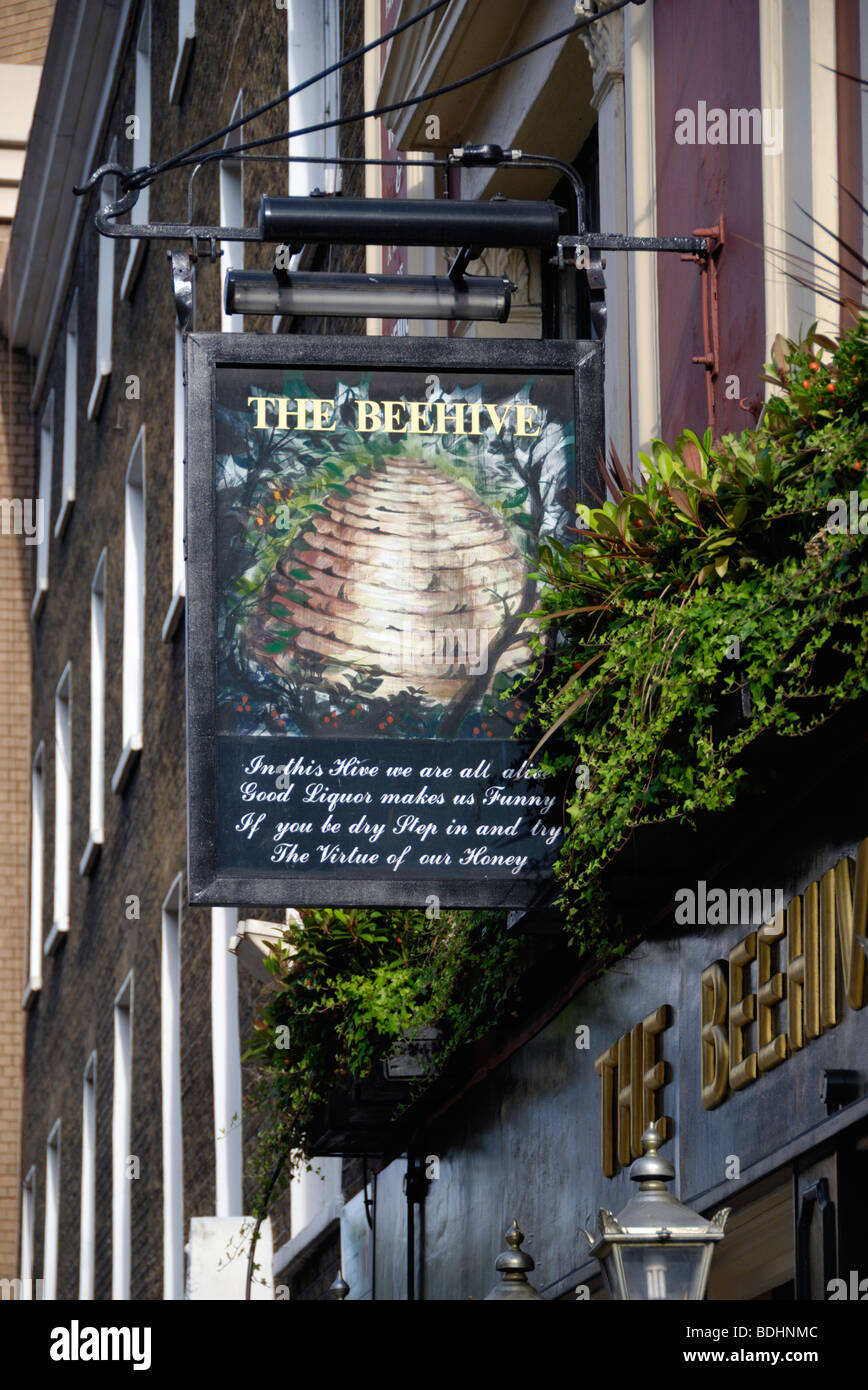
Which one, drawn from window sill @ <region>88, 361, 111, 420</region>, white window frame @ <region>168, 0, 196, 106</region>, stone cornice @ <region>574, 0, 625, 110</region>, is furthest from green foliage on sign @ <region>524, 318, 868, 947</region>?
window sill @ <region>88, 361, 111, 420</region>

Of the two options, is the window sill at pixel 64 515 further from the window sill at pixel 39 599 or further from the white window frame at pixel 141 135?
the white window frame at pixel 141 135

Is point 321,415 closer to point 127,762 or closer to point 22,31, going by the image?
point 127,762

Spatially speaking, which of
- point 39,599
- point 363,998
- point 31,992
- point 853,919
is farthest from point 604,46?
point 39,599

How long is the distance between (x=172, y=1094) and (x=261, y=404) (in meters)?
11.2

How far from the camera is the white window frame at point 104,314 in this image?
23797 millimetres

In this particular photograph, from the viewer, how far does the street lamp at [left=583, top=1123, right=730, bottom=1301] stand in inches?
243

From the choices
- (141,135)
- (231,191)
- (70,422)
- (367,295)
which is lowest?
(367,295)

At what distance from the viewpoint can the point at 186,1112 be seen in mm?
17891

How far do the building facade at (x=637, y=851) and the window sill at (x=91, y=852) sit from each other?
0.15m

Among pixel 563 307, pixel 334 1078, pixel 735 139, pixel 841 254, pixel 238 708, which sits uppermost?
pixel 563 307

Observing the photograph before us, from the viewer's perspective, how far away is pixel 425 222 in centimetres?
881
